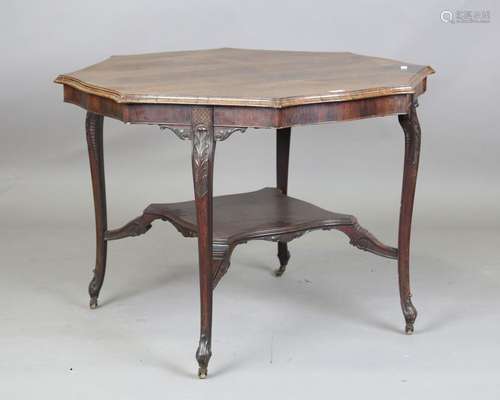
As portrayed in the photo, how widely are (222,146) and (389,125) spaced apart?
996 mm

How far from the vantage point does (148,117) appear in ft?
15.2

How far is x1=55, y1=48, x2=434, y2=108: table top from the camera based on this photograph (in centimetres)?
458

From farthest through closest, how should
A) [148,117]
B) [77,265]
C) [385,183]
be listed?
[385,183], [77,265], [148,117]

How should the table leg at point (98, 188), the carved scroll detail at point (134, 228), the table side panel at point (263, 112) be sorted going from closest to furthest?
the table side panel at point (263, 112) → the table leg at point (98, 188) → the carved scroll detail at point (134, 228)

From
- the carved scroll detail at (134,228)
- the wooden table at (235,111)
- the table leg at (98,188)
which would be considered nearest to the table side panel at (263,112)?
the wooden table at (235,111)

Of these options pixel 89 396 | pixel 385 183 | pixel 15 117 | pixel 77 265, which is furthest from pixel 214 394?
pixel 15 117

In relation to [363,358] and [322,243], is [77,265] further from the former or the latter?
[363,358]

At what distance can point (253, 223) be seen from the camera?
527 cm

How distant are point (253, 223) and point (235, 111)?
2.71 feet

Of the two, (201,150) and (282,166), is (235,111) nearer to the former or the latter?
(201,150)

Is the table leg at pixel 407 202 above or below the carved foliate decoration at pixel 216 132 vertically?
below

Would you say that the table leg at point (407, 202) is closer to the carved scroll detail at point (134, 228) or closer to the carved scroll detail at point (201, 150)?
the carved scroll detail at point (201, 150)

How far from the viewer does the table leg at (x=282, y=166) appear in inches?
234

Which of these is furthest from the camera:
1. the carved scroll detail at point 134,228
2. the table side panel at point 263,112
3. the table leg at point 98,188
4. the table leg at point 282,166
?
the table leg at point 282,166
